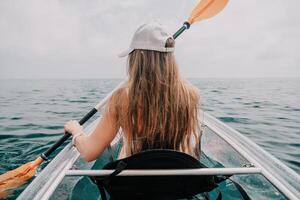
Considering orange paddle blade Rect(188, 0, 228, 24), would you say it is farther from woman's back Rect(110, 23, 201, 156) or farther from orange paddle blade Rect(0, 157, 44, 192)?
orange paddle blade Rect(0, 157, 44, 192)

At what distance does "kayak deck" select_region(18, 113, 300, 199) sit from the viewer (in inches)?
60.6

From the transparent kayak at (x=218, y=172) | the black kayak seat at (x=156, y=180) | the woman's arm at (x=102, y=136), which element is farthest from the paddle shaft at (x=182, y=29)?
the black kayak seat at (x=156, y=180)

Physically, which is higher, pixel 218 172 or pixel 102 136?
pixel 102 136

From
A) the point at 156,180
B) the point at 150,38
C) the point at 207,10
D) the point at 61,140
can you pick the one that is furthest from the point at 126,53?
the point at 207,10

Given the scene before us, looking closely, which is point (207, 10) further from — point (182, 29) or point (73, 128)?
point (73, 128)

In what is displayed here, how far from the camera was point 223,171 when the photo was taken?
141 centimetres

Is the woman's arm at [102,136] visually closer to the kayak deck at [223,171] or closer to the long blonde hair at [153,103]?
the long blonde hair at [153,103]

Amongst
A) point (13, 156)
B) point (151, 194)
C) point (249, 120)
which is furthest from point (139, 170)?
point (249, 120)

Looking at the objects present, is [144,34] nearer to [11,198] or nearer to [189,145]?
[189,145]

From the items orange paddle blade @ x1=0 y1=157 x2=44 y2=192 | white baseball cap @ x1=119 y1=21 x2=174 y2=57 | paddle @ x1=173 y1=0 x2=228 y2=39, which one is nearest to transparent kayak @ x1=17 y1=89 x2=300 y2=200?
orange paddle blade @ x1=0 y1=157 x2=44 y2=192

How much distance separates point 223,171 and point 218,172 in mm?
33

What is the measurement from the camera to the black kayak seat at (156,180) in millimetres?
1388

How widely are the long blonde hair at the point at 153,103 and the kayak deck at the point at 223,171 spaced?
14.6 inches

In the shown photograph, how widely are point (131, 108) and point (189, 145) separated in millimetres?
505
